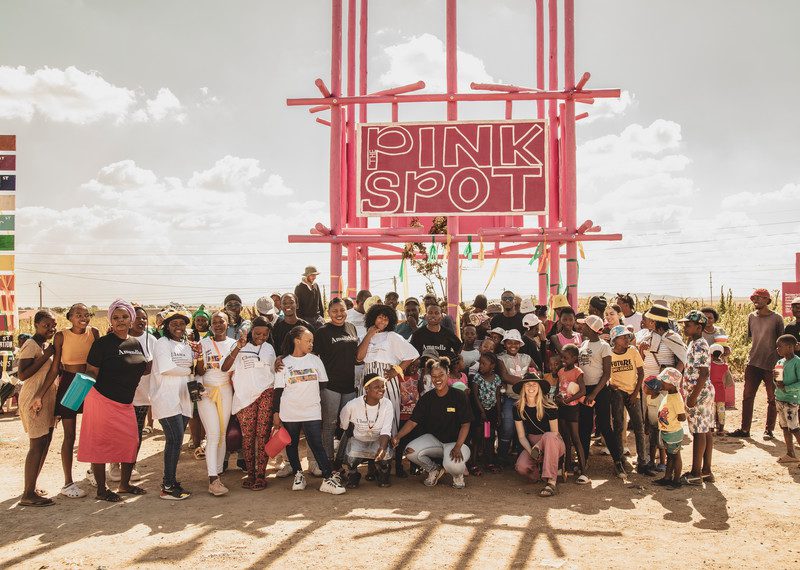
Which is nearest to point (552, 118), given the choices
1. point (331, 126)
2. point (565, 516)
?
point (331, 126)

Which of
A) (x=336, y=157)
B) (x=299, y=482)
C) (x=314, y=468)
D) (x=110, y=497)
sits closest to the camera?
(x=110, y=497)

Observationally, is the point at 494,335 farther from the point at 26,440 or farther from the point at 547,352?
the point at 26,440

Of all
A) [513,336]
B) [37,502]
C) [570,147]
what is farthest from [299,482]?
[570,147]

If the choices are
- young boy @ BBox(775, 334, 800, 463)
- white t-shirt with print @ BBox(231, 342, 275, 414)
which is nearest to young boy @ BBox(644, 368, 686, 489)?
young boy @ BBox(775, 334, 800, 463)

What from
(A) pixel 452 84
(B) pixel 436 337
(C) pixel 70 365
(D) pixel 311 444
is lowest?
(D) pixel 311 444

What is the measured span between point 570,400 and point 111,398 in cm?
471

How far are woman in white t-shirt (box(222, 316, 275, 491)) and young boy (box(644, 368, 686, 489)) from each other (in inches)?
161

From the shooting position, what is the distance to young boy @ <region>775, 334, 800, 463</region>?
7633 mm

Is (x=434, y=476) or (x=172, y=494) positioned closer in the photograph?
(x=172, y=494)

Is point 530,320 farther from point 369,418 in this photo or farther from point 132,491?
point 132,491

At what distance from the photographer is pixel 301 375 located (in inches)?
259

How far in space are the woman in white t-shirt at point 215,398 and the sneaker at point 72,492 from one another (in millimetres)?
1231

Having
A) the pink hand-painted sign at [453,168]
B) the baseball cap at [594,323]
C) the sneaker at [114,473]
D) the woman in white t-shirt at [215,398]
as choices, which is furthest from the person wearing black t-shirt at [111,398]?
the pink hand-painted sign at [453,168]

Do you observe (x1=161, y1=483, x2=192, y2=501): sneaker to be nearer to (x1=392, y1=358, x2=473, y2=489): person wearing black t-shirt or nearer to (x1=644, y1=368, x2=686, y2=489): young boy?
(x1=392, y1=358, x2=473, y2=489): person wearing black t-shirt
